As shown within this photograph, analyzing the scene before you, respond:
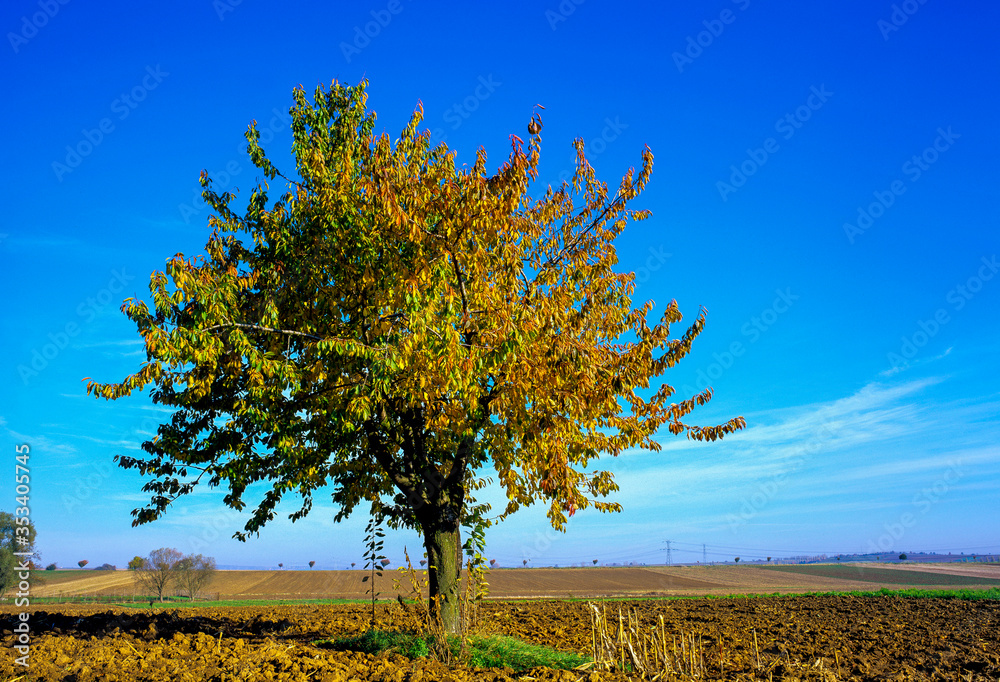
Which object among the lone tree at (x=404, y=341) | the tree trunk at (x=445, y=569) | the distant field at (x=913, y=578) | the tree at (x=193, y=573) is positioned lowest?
the distant field at (x=913, y=578)

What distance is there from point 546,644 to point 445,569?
3.73m

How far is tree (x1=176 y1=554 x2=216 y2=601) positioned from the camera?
39.4 m

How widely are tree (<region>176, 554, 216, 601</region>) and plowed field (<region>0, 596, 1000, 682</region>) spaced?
2570 cm

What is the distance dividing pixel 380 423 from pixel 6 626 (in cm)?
1069

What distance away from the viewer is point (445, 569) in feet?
40.2

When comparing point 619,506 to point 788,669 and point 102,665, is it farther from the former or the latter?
point 102,665

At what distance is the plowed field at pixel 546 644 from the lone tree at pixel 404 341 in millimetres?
2603

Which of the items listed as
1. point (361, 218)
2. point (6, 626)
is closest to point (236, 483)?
point (361, 218)

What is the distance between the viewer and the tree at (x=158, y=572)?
38.0 m

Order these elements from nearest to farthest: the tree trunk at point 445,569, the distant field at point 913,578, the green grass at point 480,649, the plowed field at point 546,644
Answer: the plowed field at point 546,644
the green grass at point 480,649
the tree trunk at point 445,569
the distant field at point 913,578

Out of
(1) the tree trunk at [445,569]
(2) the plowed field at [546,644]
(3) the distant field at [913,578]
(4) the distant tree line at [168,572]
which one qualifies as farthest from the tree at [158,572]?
(3) the distant field at [913,578]

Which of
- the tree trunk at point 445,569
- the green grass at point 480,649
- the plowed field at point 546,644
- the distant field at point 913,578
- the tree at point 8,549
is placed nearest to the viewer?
the plowed field at point 546,644

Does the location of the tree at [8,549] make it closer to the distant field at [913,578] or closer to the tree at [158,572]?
the tree at [158,572]

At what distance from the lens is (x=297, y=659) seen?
9242 millimetres
